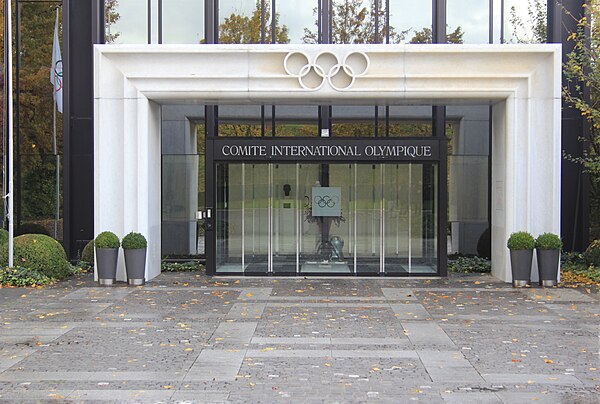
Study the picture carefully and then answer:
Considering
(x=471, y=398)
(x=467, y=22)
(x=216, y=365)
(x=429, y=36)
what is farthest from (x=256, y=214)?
(x=471, y=398)

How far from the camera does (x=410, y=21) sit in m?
18.9

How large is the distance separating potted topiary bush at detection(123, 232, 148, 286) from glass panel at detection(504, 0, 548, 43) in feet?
33.0

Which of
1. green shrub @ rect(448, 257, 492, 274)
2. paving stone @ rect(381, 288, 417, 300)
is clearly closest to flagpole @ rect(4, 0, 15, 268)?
paving stone @ rect(381, 288, 417, 300)

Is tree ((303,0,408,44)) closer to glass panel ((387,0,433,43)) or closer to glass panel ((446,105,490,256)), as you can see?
glass panel ((387,0,433,43))

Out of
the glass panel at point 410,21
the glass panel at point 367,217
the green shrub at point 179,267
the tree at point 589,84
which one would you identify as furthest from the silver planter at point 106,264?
the tree at point 589,84

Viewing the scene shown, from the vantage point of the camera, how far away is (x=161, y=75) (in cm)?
1662

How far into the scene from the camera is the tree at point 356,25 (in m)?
18.9

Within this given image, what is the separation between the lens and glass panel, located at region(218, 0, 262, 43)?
19.0 meters

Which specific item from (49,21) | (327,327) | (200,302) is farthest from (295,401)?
(49,21)

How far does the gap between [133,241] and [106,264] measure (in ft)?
2.40

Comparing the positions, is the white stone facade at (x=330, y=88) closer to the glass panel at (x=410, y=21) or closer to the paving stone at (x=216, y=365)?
the glass panel at (x=410, y=21)

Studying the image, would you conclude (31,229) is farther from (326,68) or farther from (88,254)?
(326,68)

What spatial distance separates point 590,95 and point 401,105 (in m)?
4.75

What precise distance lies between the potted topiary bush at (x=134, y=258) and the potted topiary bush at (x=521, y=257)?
762cm
